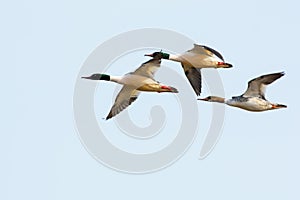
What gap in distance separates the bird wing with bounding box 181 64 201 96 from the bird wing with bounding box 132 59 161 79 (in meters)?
2.09

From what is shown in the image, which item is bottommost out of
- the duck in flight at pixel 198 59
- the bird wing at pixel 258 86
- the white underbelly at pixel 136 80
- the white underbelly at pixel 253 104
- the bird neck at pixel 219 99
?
the white underbelly at pixel 253 104

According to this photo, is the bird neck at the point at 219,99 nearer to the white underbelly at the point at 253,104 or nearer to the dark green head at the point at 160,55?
the white underbelly at the point at 253,104

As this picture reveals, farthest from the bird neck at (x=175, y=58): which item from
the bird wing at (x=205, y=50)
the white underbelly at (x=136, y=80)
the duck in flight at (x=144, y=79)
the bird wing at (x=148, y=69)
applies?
the white underbelly at (x=136, y=80)

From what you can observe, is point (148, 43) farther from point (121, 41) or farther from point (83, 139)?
point (83, 139)

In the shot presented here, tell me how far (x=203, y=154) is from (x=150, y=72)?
3393mm

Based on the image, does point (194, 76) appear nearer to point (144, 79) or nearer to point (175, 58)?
point (175, 58)

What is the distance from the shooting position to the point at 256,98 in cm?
4472

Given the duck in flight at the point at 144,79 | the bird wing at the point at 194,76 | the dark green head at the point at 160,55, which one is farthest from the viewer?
the bird wing at the point at 194,76

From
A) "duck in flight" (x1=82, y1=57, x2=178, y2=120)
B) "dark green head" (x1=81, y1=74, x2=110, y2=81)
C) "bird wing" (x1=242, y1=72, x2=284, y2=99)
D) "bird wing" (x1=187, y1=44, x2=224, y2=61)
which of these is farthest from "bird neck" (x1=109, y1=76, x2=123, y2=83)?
"bird wing" (x1=242, y1=72, x2=284, y2=99)

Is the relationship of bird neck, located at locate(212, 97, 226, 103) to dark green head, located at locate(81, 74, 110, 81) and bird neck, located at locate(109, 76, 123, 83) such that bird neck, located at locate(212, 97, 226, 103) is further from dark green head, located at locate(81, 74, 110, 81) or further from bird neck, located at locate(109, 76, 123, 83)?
dark green head, located at locate(81, 74, 110, 81)

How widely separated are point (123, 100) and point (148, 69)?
63.2 inches

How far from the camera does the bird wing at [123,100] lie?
44719 mm

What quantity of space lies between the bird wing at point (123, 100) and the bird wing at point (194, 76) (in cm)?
195

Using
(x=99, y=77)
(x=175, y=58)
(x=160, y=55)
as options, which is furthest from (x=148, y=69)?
(x=175, y=58)
